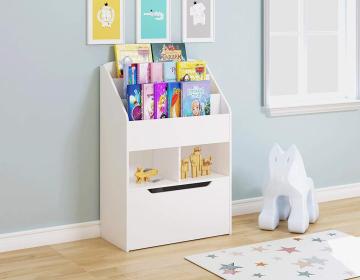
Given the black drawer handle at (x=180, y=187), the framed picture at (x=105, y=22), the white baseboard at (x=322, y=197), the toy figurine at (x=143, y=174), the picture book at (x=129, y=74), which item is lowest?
the white baseboard at (x=322, y=197)

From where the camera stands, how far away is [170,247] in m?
3.32

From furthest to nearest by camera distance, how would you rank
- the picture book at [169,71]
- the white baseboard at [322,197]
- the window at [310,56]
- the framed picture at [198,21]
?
the window at [310,56] < the white baseboard at [322,197] < the framed picture at [198,21] < the picture book at [169,71]

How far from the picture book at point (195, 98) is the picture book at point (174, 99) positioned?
0.06 feet

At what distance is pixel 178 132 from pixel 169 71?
31 centimetres

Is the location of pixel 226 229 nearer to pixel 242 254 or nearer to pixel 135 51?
Answer: pixel 242 254

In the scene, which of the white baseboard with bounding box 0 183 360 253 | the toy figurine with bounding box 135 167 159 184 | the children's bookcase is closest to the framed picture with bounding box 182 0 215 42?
the children's bookcase

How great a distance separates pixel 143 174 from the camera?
3.35 metres

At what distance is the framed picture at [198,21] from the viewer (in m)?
3.62

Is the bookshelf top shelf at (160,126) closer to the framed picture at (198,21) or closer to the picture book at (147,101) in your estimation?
the picture book at (147,101)

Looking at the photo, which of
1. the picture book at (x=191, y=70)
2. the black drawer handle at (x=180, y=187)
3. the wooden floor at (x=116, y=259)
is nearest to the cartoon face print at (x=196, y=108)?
the picture book at (x=191, y=70)

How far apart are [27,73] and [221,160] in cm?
105

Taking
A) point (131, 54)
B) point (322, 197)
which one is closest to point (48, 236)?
point (131, 54)

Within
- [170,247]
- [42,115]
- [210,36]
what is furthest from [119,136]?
[210,36]

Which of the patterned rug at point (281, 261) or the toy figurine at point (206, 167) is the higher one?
the toy figurine at point (206, 167)
